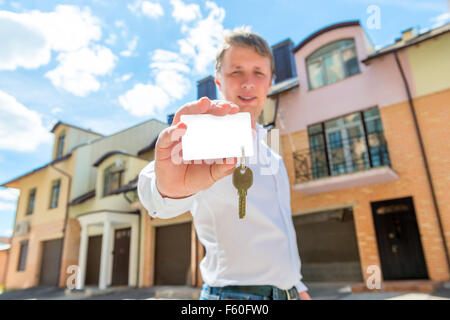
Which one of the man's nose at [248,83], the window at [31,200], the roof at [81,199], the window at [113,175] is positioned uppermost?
the window at [31,200]

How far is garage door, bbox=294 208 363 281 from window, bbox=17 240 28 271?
43.6 feet

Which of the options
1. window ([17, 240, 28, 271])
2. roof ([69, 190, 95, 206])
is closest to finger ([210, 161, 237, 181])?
roof ([69, 190, 95, 206])

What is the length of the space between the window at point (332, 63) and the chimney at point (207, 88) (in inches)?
293

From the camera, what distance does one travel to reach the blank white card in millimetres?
332

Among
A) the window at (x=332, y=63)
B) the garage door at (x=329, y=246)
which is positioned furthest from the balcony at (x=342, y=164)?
the window at (x=332, y=63)

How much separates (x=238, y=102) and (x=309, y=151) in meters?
7.37

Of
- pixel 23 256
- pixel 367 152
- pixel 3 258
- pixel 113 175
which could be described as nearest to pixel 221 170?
pixel 113 175

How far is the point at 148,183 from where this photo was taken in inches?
30.1

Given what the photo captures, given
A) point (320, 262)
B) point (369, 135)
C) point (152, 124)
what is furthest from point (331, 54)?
point (152, 124)

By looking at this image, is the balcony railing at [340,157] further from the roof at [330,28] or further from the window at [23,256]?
the window at [23,256]

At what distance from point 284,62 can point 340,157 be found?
4438 millimetres

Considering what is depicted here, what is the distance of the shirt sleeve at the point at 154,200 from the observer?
0.68m

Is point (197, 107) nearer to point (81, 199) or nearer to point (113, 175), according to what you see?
point (113, 175)

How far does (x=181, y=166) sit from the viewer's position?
539 mm
